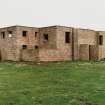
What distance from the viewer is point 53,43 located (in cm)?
Result: 3875

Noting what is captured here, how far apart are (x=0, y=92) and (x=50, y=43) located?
84.3ft

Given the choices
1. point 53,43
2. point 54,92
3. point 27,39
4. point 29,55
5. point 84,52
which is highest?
point 27,39

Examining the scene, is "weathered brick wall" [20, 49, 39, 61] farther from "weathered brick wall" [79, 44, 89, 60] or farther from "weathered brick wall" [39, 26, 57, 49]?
"weathered brick wall" [79, 44, 89, 60]

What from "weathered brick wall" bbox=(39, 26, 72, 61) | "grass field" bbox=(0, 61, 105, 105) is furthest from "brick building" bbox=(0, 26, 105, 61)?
"grass field" bbox=(0, 61, 105, 105)

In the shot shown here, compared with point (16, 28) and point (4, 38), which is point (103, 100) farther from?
point (4, 38)

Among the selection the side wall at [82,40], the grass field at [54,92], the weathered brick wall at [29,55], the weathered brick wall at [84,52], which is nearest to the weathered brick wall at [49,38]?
the weathered brick wall at [29,55]

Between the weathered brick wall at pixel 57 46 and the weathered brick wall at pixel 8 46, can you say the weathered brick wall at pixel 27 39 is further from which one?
the weathered brick wall at pixel 57 46

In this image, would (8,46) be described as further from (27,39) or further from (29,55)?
(29,55)

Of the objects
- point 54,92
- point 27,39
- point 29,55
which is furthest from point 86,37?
point 54,92

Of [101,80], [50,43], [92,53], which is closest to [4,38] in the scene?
[50,43]

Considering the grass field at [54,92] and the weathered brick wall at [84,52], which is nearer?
the grass field at [54,92]

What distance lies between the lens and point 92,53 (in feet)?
136

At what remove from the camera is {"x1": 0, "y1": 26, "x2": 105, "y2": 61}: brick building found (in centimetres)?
3847

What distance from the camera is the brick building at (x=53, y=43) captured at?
38.5 m
